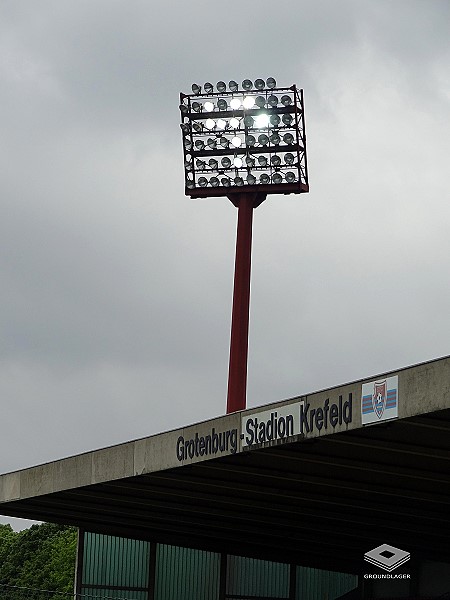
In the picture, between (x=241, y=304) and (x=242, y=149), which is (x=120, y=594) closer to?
(x=241, y=304)

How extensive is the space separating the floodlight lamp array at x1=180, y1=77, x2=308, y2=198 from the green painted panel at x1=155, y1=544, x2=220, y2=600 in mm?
10233

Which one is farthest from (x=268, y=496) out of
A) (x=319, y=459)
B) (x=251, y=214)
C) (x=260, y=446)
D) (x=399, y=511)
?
(x=251, y=214)

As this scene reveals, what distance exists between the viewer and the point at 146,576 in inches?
1102

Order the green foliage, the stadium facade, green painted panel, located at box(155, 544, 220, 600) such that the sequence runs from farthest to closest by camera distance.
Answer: the green foliage → green painted panel, located at box(155, 544, 220, 600) → the stadium facade

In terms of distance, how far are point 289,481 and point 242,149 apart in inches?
578

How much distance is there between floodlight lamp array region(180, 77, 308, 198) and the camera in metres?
33.0

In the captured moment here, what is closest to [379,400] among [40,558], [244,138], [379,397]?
[379,397]

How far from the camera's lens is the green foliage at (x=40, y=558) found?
63.6 meters

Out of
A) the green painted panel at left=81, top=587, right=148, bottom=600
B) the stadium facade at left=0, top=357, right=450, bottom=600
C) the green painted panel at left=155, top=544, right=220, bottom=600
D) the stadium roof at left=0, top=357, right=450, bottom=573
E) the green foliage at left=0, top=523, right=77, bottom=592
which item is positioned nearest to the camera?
the stadium roof at left=0, top=357, right=450, bottom=573

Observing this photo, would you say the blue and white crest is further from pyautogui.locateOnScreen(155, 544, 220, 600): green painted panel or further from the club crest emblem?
pyautogui.locateOnScreen(155, 544, 220, 600): green painted panel

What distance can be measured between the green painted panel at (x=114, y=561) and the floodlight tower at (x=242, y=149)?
6349 millimetres

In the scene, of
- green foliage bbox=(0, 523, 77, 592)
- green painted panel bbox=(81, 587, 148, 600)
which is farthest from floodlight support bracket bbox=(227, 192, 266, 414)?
green foliage bbox=(0, 523, 77, 592)

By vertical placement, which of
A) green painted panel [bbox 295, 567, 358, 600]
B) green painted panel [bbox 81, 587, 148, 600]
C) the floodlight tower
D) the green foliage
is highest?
the floodlight tower

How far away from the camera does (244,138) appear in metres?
33.2
